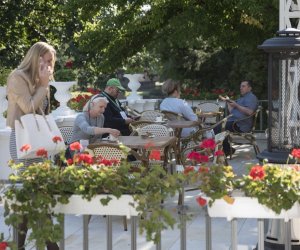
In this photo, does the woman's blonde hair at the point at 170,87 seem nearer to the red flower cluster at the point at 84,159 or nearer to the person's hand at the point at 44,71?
the person's hand at the point at 44,71

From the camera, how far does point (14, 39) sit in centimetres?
1956

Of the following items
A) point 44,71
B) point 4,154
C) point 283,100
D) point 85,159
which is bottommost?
point 4,154

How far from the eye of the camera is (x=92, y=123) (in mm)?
7707

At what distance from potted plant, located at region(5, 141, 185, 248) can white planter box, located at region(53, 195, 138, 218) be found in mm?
28

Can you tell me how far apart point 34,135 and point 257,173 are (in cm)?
198

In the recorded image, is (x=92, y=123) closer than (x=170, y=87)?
Yes

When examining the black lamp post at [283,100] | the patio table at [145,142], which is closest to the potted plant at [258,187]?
the black lamp post at [283,100]

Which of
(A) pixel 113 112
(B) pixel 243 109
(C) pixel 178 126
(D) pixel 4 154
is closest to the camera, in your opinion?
(A) pixel 113 112

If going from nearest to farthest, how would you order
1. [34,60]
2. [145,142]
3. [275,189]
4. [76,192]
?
[275,189]
[76,192]
[34,60]
[145,142]

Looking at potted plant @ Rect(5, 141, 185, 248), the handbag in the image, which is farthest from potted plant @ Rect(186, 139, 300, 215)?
the handbag

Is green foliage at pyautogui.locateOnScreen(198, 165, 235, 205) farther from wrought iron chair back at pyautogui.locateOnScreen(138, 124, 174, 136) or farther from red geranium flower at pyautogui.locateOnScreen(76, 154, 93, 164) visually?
wrought iron chair back at pyautogui.locateOnScreen(138, 124, 174, 136)

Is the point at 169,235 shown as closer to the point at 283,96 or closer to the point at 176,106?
the point at 283,96

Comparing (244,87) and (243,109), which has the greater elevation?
(244,87)

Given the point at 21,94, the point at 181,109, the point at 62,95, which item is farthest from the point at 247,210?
the point at 62,95
